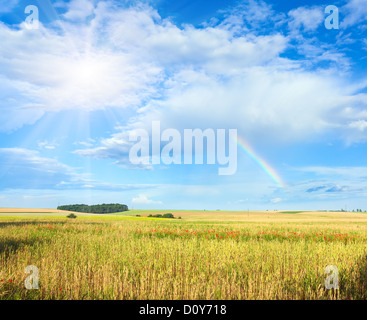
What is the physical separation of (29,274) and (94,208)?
121 m

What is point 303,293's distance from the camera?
604 centimetres

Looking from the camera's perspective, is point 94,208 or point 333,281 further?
point 94,208

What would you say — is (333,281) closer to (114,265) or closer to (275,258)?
(275,258)
